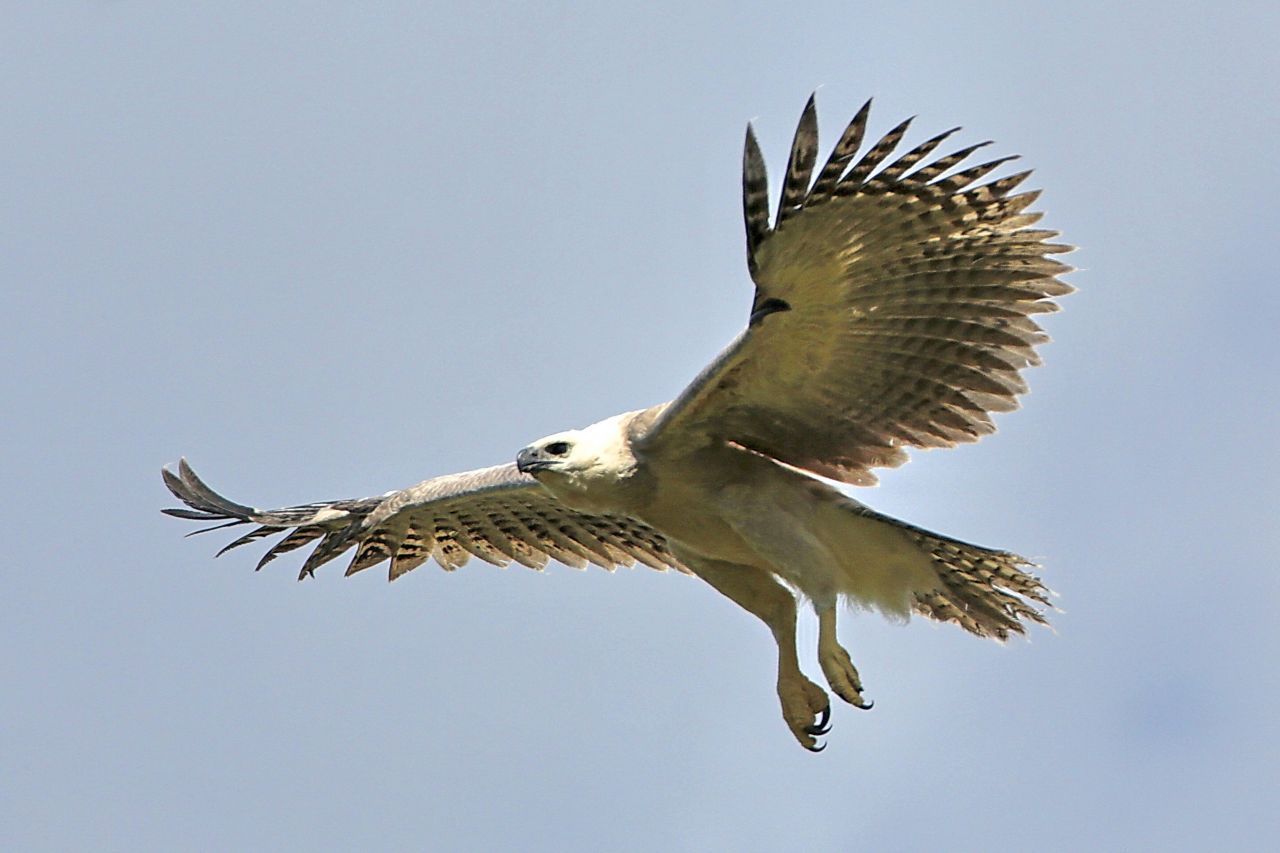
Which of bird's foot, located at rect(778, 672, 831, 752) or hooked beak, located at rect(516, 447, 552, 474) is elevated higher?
hooked beak, located at rect(516, 447, 552, 474)

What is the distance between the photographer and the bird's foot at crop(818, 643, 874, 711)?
968cm

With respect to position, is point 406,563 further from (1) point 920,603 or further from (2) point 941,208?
(2) point 941,208

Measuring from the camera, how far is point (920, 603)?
10.7 metres

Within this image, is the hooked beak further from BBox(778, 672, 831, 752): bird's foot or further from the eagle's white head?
BBox(778, 672, 831, 752): bird's foot

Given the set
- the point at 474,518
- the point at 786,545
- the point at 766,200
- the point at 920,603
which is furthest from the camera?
the point at 474,518

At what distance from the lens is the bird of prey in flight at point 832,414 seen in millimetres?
8812

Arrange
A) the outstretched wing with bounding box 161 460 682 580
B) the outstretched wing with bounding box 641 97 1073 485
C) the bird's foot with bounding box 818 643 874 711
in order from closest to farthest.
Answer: the outstretched wing with bounding box 641 97 1073 485 → the bird's foot with bounding box 818 643 874 711 → the outstretched wing with bounding box 161 460 682 580

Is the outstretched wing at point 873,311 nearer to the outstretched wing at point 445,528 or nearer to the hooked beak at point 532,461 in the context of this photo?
the hooked beak at point 532,461

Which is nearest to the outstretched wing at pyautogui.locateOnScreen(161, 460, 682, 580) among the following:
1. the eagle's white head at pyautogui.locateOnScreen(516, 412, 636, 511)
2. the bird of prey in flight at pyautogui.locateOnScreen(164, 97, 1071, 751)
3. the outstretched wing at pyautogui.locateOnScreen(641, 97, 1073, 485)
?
the bird of prey in flight at pyautogui.locateOnScreen(164, 97, 1071, 751)

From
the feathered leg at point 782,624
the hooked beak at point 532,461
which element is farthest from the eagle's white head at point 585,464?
the feathered leg at point 782,624

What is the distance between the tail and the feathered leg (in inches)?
28.4

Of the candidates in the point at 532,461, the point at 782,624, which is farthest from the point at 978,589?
the point at 532,461

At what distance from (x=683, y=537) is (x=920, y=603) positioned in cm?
137

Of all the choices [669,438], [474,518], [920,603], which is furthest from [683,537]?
[474,518]
